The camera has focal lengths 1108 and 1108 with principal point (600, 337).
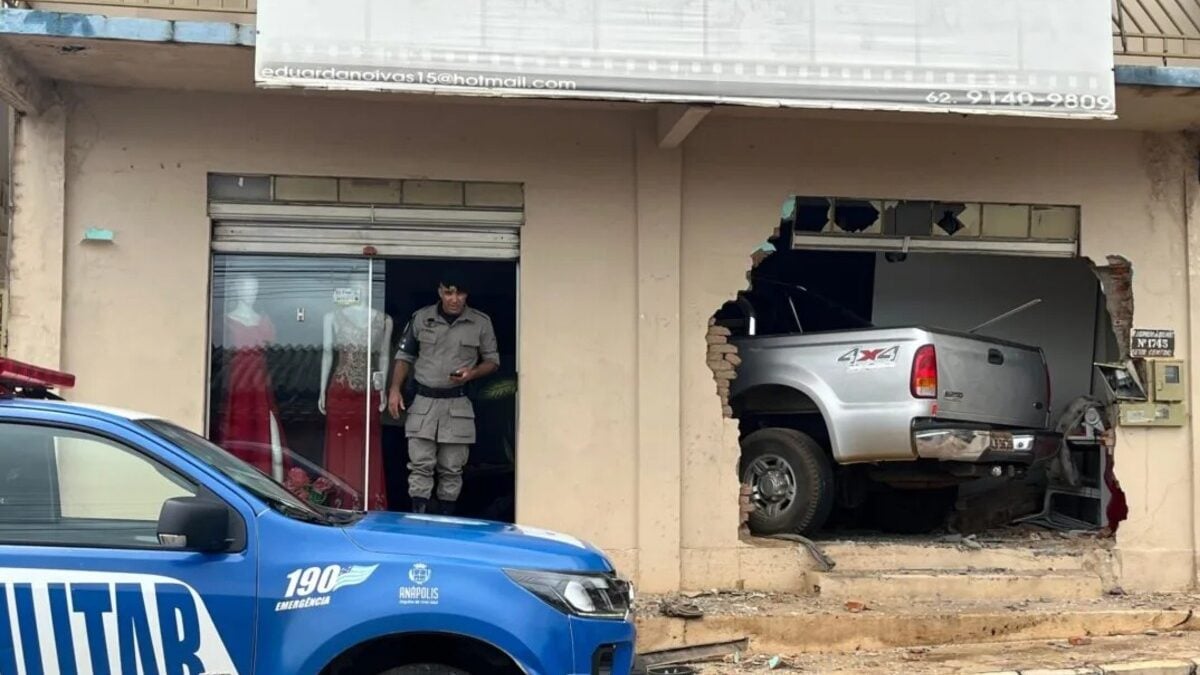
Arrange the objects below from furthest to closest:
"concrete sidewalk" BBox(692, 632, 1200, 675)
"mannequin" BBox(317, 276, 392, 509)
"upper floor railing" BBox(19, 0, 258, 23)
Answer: "mannequin" BBox(317, 276, 392, 509) → "upper floor railing" BBox(19, 0, 258, 23) → "concrete sidewalk" BBox(692, 632, 1200, 675)

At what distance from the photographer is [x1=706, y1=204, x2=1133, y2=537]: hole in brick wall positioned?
8000 millimetres

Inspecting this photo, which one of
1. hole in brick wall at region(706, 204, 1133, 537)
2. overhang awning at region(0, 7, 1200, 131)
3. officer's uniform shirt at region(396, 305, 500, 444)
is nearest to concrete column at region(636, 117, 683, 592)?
overhang awning at region(0, 7, 1200, 131)

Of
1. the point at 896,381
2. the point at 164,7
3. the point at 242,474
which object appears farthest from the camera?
the point at 896,381

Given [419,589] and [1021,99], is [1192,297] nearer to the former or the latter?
[1021,99]

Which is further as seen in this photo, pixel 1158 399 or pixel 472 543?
pixel 1158 399

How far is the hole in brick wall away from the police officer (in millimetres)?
1760

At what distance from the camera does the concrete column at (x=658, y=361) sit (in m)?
7.90

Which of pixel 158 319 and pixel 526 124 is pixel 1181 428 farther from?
pixel 158 319

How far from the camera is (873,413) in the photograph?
7.92 m

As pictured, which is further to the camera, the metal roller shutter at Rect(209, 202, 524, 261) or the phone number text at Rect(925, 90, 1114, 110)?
the metal roller shutter at Rect(209, 202, 524, 261)

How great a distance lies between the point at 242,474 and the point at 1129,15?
6858 millimetres

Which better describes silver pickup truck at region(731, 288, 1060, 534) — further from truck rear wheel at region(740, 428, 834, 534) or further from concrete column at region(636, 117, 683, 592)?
concrete column at region(636, 117, 683, 592)

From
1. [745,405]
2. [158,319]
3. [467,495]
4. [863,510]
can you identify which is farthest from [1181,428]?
[158,319]

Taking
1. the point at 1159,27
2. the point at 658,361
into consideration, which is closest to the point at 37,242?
the point at 658,361
